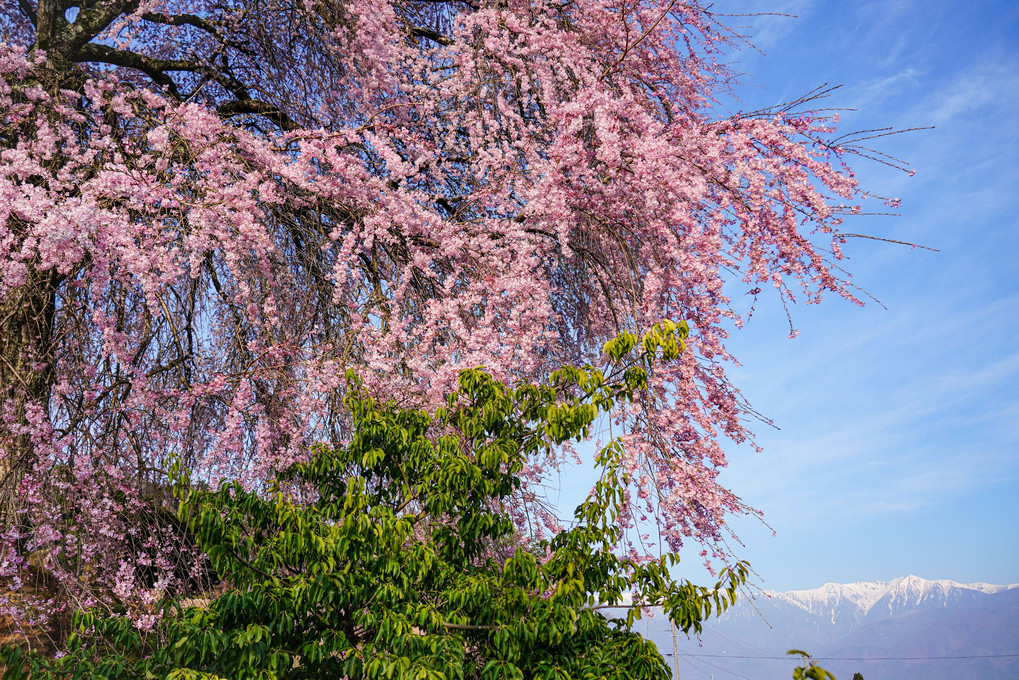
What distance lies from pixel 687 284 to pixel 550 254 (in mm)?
1288

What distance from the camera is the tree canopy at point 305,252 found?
4.72 meters

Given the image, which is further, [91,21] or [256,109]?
[256,109]

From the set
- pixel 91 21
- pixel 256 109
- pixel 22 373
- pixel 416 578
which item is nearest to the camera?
pixel 416 578

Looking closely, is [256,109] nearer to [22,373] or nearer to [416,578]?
[22,373]

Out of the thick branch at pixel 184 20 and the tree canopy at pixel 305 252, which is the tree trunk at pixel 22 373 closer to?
the tree canopy at pixel 305 252

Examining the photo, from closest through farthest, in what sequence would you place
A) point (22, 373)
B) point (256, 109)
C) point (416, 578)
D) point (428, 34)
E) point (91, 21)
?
1. point (416, 578)
2. point (22, 373)
3. point (91, 21)
4. point (256, 109)
5. point (428, 34)

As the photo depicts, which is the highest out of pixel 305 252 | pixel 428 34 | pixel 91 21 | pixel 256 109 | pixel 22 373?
pixel 428 34

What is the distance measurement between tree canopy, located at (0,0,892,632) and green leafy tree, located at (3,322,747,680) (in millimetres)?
841

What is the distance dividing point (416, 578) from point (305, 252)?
3.15m

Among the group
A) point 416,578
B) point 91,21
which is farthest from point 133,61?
point 416,578

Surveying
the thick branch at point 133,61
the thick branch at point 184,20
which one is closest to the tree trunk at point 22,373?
the thick branch at point 133,61

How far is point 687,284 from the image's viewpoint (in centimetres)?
548

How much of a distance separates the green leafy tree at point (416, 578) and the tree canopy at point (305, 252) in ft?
2.76

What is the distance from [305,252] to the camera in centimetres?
574
